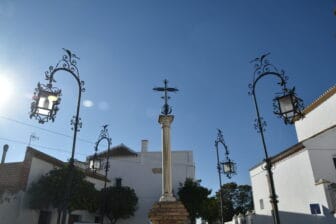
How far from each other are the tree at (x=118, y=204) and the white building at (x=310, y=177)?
1193 cm

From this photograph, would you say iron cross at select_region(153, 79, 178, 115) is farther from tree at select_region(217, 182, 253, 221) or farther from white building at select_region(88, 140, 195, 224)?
tree at select_region(217, 182, 253, 221)

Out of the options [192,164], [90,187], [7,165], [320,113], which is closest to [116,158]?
[192,164]

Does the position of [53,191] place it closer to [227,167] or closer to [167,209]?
[167,209]

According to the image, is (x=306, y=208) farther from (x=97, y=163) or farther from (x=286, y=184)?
(x=97, y=163)

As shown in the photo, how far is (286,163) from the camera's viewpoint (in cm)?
1806

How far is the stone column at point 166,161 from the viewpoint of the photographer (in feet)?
33.8

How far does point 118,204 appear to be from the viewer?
82.0 feet

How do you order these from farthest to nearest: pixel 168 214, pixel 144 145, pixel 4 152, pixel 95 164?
pixel 144 145 → pixel 4 152 → pixel 95 164 → pixel 168 214

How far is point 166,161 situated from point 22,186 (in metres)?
10.1

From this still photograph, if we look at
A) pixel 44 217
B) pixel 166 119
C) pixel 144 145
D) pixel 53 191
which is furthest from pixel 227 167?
pixel 144 145

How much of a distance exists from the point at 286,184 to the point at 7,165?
17.9 m

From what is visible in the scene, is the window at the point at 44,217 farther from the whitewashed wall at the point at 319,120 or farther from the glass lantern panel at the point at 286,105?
the whitewashed wall at the point at 319,120

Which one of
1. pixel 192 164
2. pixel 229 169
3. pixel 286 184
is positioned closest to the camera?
pixel 229 169

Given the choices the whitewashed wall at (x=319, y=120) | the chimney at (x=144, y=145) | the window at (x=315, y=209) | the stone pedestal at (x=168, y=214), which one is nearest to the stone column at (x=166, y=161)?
the stone pedestal at (x=168, y=214)
